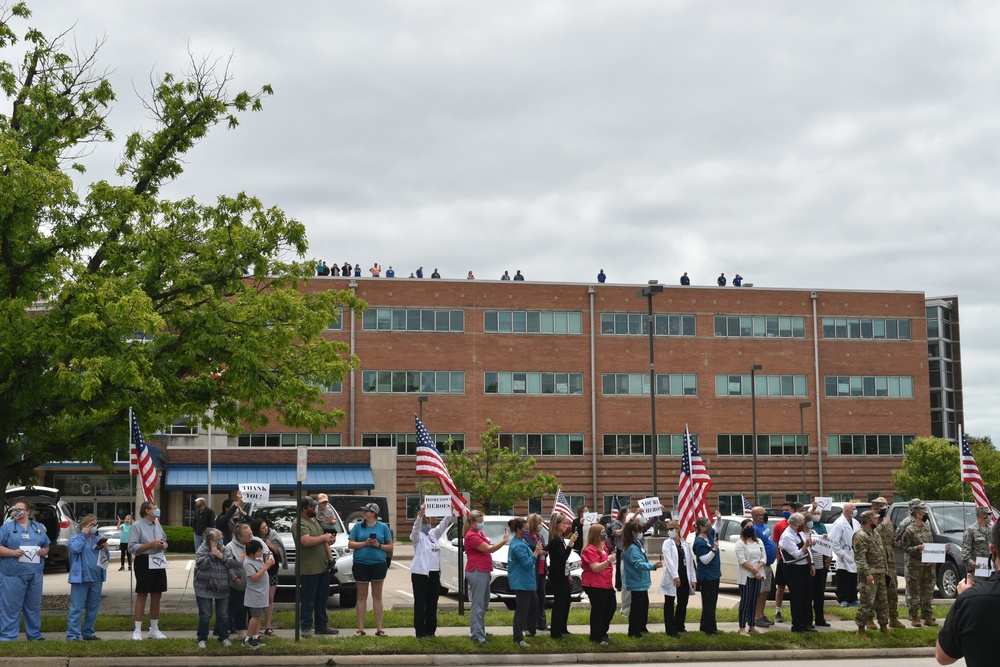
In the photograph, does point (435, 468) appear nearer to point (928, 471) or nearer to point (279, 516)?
point (279, 516)

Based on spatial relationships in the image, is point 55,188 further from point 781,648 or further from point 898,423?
point 898,423

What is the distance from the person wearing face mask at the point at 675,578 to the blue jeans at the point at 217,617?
6039 millimetres

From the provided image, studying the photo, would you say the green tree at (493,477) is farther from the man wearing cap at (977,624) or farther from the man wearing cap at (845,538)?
the man wearing cap at (977,624)

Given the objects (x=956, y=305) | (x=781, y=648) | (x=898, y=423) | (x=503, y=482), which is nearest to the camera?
(x=781, y=648)

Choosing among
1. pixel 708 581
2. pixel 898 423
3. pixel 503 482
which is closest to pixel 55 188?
pixel 708 581

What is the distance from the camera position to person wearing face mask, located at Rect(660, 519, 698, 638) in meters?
16.0

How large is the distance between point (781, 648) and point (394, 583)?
13.3m

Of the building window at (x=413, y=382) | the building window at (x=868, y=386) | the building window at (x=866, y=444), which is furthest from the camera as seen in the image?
the building window at (x=868, y=386)

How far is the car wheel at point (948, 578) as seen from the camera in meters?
22.0

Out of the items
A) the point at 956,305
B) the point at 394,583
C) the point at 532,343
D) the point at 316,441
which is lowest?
the point at 394,583

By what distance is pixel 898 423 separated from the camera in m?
66.8

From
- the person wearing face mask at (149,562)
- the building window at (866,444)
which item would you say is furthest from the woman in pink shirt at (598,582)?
the building window at (866,444)

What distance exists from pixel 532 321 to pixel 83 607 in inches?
1876

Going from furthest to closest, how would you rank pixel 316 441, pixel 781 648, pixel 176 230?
1. pixel 316 441
2. pixel 176 230
3. pixel 781 648
